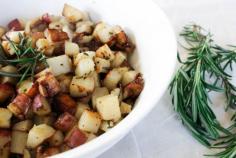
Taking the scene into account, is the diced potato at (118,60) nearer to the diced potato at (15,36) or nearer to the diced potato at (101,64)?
the diced potato at (101,64)

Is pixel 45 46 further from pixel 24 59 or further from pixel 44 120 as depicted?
pixel 44 120

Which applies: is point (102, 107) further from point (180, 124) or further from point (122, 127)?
point (180, 124)

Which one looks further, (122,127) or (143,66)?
(143,66)

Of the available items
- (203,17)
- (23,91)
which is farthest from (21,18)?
(203,17)

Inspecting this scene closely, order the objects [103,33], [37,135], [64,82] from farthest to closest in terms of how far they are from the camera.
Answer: [103,33] → [64,82] → [37,135]

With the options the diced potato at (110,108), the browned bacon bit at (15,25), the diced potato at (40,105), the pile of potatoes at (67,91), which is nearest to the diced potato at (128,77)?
the pile of potatoes at (67,91)

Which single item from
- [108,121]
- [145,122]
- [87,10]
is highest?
[87,10]

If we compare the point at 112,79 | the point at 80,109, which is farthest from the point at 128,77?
the point at 80,109
